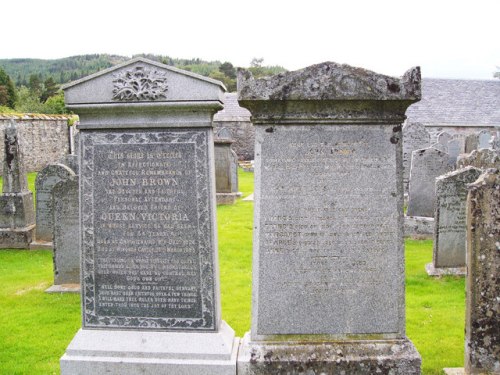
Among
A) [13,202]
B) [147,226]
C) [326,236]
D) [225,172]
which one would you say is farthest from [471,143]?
[147,226]

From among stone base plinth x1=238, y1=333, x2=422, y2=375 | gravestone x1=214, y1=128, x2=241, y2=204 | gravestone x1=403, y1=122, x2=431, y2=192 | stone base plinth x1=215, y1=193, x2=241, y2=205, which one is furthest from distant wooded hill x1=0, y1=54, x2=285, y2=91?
stone base plinth x1=238, y1=333, x2=422, y2=375

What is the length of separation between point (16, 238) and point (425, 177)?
28.2 feet

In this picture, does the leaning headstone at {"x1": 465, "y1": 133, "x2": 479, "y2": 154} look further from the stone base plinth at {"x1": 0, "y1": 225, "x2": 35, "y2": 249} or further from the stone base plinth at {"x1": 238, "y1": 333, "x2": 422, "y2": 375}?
the stone base plinth at {"x1": 238, "y1": 333, "x2": 422, "y2": 375}

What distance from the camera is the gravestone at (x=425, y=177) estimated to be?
10.3m

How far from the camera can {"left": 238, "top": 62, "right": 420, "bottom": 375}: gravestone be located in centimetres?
367

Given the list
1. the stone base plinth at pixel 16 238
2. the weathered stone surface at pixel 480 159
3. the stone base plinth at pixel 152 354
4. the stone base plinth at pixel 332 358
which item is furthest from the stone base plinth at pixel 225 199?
the stone base plinth at pixel 332 358

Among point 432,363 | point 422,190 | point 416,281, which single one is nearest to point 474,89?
point 422,190

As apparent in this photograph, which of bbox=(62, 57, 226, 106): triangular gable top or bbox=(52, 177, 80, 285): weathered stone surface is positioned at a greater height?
bbox=(62, 57, 226, 106): triangular gable top

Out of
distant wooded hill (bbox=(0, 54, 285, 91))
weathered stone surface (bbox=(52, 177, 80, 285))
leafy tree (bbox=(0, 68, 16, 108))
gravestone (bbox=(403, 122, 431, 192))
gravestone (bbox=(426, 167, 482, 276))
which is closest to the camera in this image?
weathered stone surface (bbox=(52, 177, 80, 285))

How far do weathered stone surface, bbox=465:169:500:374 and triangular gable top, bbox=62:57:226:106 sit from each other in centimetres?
230

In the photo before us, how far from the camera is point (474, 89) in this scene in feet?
103

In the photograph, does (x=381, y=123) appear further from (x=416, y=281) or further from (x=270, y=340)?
(x=416, y=281)

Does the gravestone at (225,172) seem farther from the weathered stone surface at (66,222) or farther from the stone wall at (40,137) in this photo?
the stone wall at (40,137)

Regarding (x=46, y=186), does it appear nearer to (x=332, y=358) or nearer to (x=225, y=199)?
(x=225, y=199)
